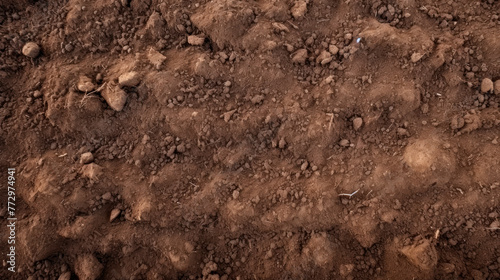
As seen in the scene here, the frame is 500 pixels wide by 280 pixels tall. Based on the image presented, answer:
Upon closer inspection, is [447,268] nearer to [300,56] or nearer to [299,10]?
[300,56]

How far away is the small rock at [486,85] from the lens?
222cm

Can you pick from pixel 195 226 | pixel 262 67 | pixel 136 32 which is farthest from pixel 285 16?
pixel 195 226

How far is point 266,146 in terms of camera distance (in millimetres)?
2408

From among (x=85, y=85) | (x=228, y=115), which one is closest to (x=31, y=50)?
(x=85, y=85)

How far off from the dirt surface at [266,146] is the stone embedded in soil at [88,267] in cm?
1

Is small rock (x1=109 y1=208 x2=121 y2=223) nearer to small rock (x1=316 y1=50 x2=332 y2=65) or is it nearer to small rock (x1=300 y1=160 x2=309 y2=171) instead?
small rock (x1=300 y1=160 x2=309 y2=171)

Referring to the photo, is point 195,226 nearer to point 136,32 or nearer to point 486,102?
point 136,32

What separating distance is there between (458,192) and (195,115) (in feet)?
5.69

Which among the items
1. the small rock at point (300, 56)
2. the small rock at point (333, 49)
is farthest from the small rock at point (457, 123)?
the small rock at point (300, 56)

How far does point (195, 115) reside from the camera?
93.7 inches

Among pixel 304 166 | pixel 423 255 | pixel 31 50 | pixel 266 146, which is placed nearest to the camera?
pixel 423 255

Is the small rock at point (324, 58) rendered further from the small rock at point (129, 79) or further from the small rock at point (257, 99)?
the small rock at point (129, 79)

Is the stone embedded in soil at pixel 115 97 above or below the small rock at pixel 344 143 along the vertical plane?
above

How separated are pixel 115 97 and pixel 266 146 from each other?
3.61 ft
